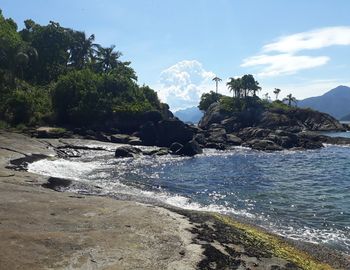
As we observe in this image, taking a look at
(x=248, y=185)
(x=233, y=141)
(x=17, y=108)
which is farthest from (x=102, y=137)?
(x=248, y=185)

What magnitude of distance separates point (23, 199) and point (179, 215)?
385 inches

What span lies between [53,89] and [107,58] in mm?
45406

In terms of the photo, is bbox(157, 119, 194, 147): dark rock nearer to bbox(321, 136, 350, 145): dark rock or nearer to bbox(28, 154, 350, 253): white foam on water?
bbox(28, 154, 350, 253): white foam on water

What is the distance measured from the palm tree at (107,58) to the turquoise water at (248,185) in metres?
71.6

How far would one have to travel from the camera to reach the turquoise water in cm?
2767

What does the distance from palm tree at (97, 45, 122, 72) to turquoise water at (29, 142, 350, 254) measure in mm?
71602

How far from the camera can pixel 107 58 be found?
134 m

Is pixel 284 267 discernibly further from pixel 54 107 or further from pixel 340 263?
pixel 54 107

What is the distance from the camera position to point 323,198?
116ft

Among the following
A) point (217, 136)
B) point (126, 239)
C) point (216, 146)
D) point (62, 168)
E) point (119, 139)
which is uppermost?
point (217, 136)

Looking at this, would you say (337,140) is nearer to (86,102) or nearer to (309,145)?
(309,145)

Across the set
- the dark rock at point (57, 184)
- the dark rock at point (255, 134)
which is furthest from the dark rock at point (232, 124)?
the dark rock at point (57, 184)

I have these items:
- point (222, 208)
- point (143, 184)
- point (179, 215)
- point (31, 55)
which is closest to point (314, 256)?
point (179, 215)

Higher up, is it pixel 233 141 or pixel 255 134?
pixel 255 134
